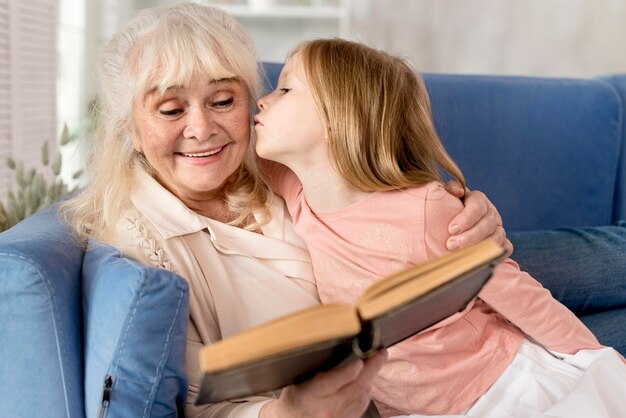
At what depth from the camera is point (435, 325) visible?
4.48ft

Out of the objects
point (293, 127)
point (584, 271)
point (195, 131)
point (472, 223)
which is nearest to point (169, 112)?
point (195, 131)

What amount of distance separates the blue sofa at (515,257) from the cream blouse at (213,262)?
89 millimetres

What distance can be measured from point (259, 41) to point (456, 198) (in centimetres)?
253

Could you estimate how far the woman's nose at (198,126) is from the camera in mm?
1381

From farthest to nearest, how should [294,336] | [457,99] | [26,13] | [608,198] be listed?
[26,13] < [608,198] < [457,99] < [294,336]

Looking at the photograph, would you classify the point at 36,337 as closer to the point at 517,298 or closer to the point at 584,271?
the point at 517,298

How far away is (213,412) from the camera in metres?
1.25

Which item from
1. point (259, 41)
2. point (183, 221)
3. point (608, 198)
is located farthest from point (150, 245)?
point (259, 41)

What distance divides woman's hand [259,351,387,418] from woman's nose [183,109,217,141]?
0.55 m

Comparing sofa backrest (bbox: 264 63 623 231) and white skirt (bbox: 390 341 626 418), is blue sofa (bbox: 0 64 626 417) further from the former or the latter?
white skirt (bbox: 390 341 626 418)

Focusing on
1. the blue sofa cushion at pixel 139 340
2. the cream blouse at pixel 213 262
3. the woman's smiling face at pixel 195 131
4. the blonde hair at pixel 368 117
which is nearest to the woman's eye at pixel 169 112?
the woman's smiling face at pixel 195 131

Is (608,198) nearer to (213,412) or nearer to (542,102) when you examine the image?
(542,102)

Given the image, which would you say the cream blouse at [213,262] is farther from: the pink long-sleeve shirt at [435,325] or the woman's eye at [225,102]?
the woman's eye at [225,102]

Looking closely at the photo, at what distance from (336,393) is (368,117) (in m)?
0.61
